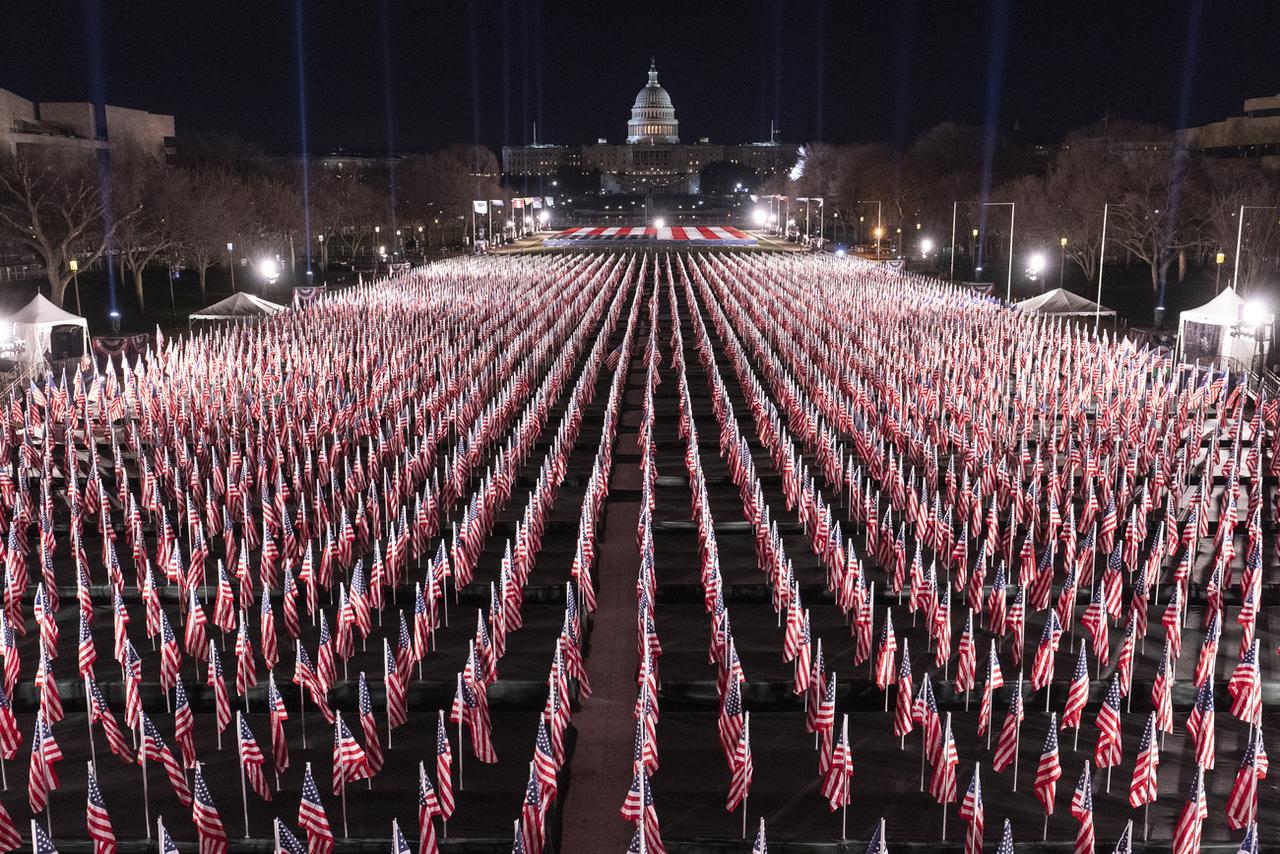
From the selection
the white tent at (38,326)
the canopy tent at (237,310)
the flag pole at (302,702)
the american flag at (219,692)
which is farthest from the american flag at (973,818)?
the canopy tent at (237,310)

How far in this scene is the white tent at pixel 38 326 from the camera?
39.2m

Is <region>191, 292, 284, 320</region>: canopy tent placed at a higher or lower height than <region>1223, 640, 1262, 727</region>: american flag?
higher

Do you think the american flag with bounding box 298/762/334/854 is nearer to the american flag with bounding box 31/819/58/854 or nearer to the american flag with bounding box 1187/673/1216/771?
the american flag with bounding box 31/819/58/854

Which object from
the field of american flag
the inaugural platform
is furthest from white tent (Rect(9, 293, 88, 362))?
the inaugural platform

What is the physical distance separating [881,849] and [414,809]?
5.12m

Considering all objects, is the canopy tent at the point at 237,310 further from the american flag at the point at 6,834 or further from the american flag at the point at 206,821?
the american flag at the point at 206,821

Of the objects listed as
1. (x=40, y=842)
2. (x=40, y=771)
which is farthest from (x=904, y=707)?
(x=40, y=771)

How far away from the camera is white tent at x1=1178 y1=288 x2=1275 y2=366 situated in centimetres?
3721

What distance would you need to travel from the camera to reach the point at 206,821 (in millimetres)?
10836

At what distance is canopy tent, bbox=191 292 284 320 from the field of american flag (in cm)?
1400

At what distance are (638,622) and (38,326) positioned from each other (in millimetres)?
30751

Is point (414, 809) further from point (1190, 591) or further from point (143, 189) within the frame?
point (143, 189)

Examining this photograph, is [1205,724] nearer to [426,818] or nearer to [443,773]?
[443,773]

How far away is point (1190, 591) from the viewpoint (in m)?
18.4
